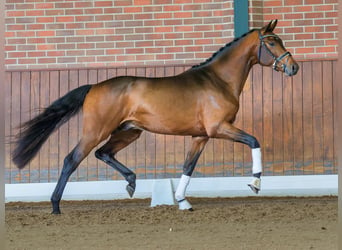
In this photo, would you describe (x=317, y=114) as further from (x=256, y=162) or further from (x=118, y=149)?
(x=118, y=149)

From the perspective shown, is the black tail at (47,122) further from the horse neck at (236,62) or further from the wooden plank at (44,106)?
the wooden plank at (44,106)

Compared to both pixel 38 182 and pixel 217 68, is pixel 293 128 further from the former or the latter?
pixel 38 182

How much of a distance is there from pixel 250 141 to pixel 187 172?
0.88 metres

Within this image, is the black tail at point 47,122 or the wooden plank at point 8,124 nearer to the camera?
the black tail at point 47,122

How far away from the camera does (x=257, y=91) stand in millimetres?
7848

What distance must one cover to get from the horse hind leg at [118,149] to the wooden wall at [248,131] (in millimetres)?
1652

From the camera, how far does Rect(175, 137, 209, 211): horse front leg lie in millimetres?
5855

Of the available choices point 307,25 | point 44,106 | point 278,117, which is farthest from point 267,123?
point 44,106

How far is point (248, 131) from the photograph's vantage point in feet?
25.6

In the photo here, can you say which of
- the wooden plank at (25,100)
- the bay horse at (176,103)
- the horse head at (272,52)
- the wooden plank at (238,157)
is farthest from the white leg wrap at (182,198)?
the wooden plank at (25,100)

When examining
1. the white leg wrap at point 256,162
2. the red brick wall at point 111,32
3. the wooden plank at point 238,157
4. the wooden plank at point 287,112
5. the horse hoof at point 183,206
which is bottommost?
the horse hoof at point 183,206

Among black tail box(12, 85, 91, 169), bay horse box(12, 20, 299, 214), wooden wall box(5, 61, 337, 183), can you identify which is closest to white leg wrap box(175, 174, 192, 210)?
bay horse box(12, 20, 299, 214)

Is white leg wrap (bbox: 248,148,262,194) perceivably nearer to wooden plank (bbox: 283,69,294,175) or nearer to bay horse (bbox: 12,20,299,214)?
bay horse (bbox: 12,20,299,214)

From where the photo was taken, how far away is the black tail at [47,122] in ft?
19.4
